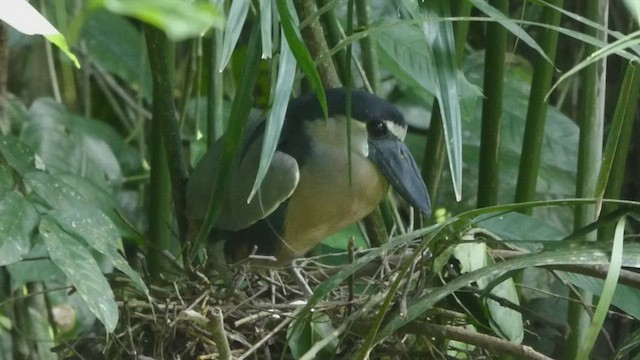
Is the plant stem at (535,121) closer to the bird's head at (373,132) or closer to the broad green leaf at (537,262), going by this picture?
the bird's head at (373,132)

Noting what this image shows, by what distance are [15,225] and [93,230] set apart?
7cm

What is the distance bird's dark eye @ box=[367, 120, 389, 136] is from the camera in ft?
4.40

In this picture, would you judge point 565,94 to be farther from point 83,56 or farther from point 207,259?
point 83,56

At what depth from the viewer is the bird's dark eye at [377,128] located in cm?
134

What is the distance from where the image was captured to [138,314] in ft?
3.43

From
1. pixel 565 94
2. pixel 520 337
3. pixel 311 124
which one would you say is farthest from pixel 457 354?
pixel 565 94

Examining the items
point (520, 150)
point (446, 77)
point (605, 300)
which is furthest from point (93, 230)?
point (520, 150)

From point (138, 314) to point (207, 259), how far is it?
0.33 metres

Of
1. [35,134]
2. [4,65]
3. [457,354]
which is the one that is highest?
[4,65]

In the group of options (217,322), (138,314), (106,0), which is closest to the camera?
(106,0)

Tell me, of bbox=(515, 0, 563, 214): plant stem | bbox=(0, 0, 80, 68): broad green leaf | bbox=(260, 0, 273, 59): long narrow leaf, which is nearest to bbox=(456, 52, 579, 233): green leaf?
bbox=(515, 0, 563, 214): plant stem

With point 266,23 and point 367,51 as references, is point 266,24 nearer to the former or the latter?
point 266,23

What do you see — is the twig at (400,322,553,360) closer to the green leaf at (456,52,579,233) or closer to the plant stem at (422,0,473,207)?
the plant stem at (422,0,473,207)

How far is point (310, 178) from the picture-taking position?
142 centimetres
